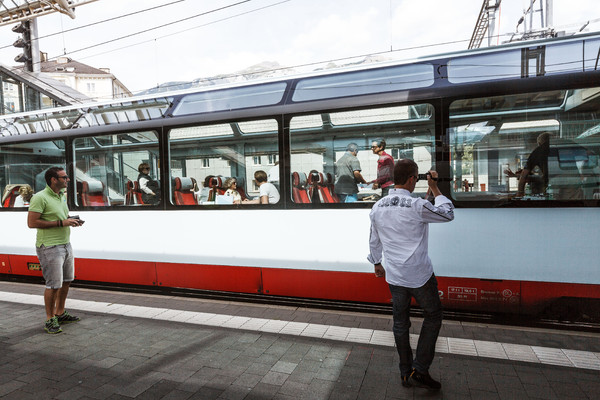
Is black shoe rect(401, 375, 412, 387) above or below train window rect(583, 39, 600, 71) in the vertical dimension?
below

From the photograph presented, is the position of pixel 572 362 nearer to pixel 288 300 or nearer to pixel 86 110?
pixel 288 300

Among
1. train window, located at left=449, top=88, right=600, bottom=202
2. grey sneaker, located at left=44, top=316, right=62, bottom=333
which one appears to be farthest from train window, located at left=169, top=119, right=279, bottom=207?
train window, located at left=449, top=88, right=600, bottom=202

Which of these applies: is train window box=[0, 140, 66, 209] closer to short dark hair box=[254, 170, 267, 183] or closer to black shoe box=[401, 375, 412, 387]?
short dark hair box=[254, 170, 267, 183]

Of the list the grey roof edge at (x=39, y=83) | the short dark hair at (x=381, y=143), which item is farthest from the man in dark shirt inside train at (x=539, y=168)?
the grey roof edge at (x=39, y=83)

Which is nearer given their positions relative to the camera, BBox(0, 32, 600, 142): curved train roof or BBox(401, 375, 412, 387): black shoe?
BBox(401, 375, 412, 387): black shoe

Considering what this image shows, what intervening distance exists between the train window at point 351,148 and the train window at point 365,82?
252mm

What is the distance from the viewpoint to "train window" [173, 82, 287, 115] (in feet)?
16.7

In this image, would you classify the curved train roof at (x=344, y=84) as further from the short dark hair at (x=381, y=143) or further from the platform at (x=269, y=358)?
the platform at (x=269, y=358)

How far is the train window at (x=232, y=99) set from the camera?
509 cm

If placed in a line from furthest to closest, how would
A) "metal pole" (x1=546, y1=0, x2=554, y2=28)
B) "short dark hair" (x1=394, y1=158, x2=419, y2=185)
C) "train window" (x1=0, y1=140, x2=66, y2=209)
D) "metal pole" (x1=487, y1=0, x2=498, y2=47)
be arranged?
"metal pole" (x1=487, y1=0, x2=498, y2=47) < "metal pole" (x1=546, y1=0, x2=554, y2=28) < "train window" (x1=0, y1=140, x2=66, y2=209) < "short dark hair" (x1=394, y1=158, x2=419, y2=185)

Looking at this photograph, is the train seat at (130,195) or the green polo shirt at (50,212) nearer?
the green polo shirt at (50,212)

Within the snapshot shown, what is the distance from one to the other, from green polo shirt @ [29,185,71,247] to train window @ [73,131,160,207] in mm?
1263

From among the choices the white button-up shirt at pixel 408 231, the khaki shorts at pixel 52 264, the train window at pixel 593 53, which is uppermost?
the train window at pixel 593 53

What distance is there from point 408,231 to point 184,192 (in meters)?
3.52
